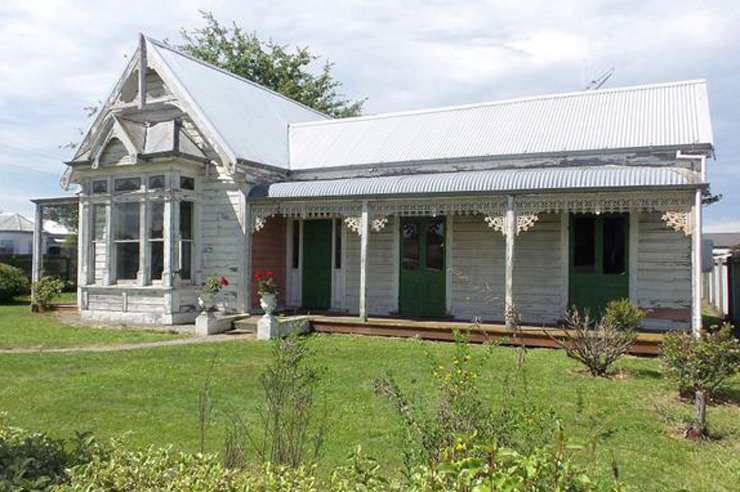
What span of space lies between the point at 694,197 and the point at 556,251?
3.50 m

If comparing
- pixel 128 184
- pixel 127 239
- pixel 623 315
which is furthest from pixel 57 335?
pixel 623 315

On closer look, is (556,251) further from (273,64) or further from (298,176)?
(273,64)

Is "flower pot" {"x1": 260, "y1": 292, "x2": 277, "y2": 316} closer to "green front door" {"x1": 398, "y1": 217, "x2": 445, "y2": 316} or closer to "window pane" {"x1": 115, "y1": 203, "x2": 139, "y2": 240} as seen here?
"green front door" {"x1": 398, "y1": 217, "x2": 445, "y2": 316}

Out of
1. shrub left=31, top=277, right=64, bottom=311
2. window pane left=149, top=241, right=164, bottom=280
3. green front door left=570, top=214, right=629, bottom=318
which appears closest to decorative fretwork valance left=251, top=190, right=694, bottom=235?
green front door left=570, top=214, right=629, bottom=318

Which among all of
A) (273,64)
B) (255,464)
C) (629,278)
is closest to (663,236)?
(629,278)

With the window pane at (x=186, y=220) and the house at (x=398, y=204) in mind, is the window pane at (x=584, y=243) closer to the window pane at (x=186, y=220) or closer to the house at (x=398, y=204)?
the house at (x=398, y=204)

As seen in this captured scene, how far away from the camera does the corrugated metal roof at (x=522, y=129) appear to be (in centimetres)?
1428

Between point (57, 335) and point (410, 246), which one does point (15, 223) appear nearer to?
point (57, 335)

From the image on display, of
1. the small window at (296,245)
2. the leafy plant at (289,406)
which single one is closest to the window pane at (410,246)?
the small window at (296,245)

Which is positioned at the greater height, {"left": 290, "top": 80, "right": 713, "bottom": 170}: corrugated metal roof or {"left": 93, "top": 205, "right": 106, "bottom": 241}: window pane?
{"left": 290, "top": 80, "right": 713, "bottom": 170}: corrugated metal roof

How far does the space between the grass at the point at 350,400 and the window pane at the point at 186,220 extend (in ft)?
15.1

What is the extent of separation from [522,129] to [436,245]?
3900 mm

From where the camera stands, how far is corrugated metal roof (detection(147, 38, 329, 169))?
1659cm

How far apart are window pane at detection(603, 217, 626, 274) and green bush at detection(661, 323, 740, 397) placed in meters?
6.11
